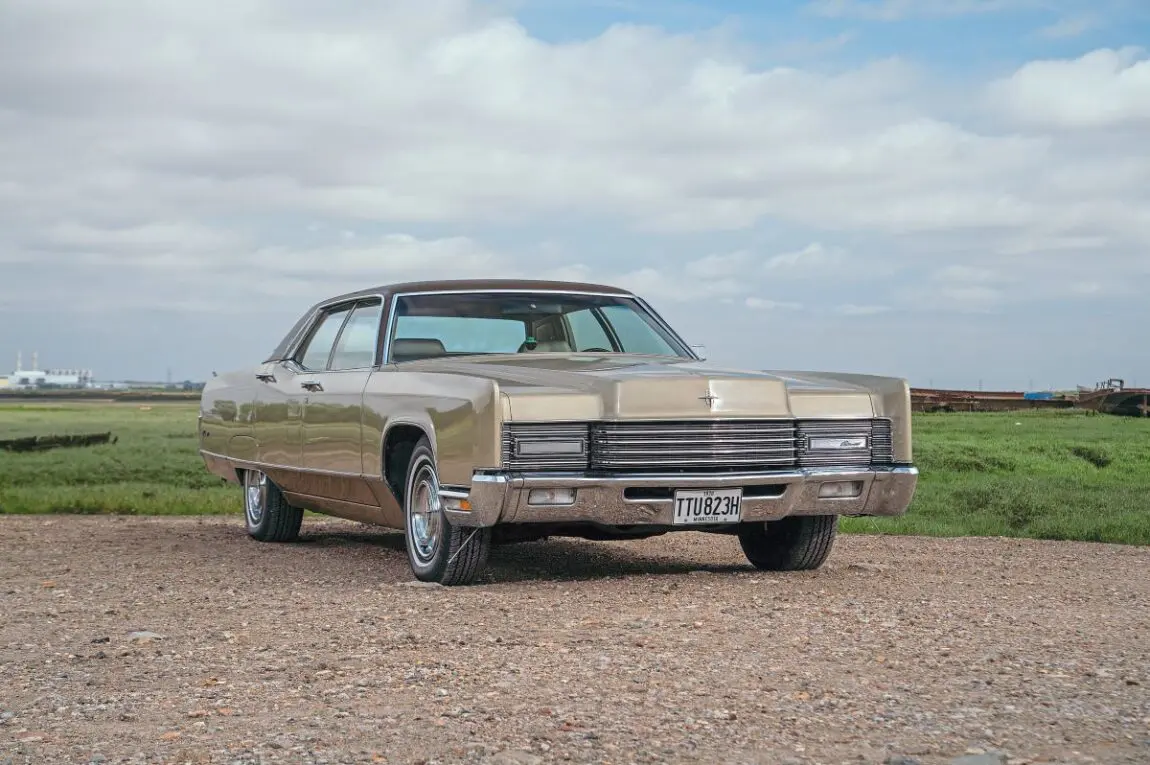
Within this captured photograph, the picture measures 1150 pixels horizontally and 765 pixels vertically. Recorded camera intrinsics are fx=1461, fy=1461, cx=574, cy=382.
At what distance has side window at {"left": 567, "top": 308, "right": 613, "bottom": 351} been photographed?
9.53 m

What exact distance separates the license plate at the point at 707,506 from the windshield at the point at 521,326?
185 centimetres

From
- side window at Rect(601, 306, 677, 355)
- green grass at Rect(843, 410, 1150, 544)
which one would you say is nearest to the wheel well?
side window at Rect(601, 306, 677, 355)

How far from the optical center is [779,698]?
5.01 m

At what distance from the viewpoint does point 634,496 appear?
7621mm

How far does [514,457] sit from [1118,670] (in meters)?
3.13

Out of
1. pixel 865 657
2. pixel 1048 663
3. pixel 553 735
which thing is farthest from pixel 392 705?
pixel 1048 663

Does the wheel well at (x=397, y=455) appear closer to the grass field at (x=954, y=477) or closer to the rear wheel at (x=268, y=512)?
the rear wheel at (x=268, y=512)

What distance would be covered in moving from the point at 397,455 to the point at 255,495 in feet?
10.5

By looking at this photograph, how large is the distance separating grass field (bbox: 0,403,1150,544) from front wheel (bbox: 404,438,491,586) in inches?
233

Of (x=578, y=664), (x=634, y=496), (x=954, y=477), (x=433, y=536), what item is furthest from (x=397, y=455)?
(x=954, y=477)

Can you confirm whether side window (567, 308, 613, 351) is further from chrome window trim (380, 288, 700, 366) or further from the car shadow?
the car shadow

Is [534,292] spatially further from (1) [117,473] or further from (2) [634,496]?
(1) [117,473]

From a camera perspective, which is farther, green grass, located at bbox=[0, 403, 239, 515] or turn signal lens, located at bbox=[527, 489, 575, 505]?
green grass, located at bbox=[0, 403, 239, 515]

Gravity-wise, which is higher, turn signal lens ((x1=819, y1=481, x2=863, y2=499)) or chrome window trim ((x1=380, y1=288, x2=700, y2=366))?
chrome window trim ((x1=380, y1=288, x2=700, y2=366))
